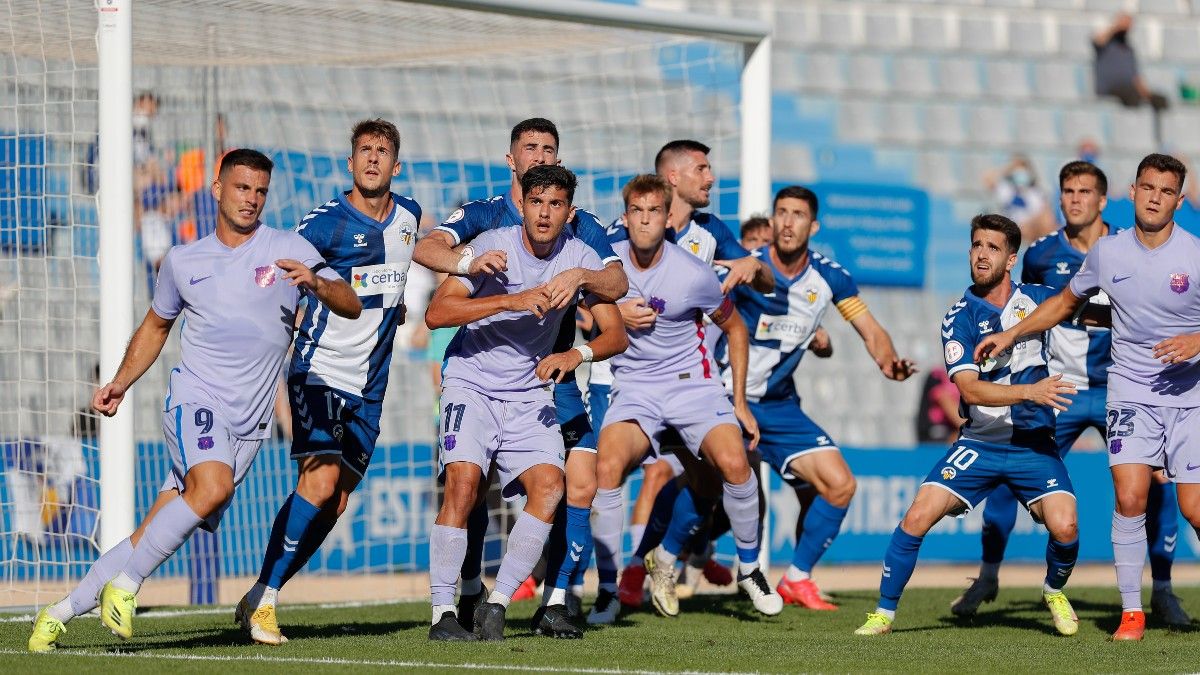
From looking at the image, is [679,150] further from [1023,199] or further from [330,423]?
[1023,199]

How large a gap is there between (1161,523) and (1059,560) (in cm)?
154

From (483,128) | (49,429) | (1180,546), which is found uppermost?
(483,128)

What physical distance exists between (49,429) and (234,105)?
2854mm

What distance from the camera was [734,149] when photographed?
52.5ft

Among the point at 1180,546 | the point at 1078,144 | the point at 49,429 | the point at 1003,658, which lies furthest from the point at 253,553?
the point at 1078,144

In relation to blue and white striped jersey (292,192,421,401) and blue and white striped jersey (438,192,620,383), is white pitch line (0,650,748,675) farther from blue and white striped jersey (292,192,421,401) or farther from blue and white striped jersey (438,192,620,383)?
blue and white striped jersey (438,192,620,383)

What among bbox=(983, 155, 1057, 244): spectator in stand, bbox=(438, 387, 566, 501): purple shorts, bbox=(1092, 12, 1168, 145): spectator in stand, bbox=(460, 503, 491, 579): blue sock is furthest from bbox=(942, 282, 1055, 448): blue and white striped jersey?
bbox=(1092, 12, 1168, 145): spectator in stand

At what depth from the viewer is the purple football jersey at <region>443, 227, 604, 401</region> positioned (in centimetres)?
751

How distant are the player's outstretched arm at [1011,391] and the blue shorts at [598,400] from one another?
8.26 ft

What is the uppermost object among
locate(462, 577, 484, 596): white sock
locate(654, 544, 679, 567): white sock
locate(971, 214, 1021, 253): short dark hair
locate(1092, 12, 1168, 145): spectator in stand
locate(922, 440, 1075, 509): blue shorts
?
locate(1092, 12, 1168, 145): spectator in stand

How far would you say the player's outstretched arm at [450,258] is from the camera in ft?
23.3

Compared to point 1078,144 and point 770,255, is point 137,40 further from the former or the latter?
point 1078,144

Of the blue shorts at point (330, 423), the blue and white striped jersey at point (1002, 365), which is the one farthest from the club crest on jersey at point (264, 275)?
the blue and white striped jersey at point (1002, 365)

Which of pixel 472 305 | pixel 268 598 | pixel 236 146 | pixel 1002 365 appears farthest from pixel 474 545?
pixel 236 146
